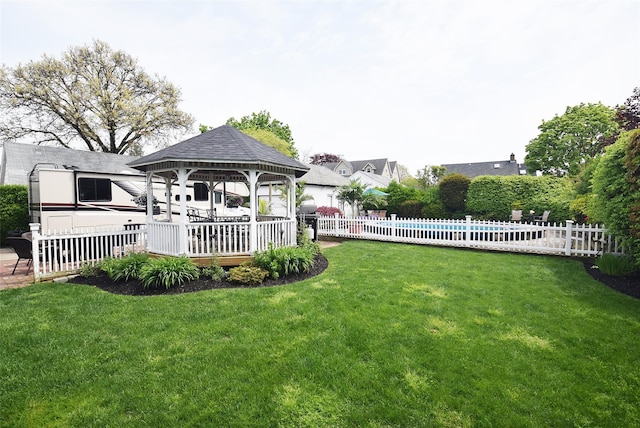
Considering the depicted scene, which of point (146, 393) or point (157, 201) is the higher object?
point (157, 201)

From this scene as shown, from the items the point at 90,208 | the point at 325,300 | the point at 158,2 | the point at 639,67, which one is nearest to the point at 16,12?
the point at 158,2

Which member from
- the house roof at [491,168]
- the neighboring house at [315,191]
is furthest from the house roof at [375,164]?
the neighboring house at [315,191]

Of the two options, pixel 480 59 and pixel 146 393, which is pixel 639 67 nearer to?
pixel 480 59

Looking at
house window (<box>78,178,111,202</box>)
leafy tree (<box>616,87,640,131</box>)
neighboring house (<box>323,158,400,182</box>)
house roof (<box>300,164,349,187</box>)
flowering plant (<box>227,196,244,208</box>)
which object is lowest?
flowering plant (<box>227,196,244,208</box>)

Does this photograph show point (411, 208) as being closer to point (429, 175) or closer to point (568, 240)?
point (429, 175)

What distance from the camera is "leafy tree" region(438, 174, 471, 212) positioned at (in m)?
19.9

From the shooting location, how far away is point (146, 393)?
298cm

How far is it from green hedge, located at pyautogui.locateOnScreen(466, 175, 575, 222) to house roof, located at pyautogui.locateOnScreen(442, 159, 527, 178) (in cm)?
2229

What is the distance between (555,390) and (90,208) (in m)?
13.2

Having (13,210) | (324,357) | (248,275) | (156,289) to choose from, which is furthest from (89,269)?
(13,210)

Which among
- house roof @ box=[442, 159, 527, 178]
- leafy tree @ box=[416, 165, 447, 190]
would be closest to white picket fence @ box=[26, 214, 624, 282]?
leafy tree @ box=[416, 165, 447, 190]

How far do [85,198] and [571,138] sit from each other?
34.2 meters

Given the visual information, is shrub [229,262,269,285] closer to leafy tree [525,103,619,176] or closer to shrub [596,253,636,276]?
shrub [596,253,636,276]

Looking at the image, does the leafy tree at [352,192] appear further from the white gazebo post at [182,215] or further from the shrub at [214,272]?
the shrub at [214,272]
